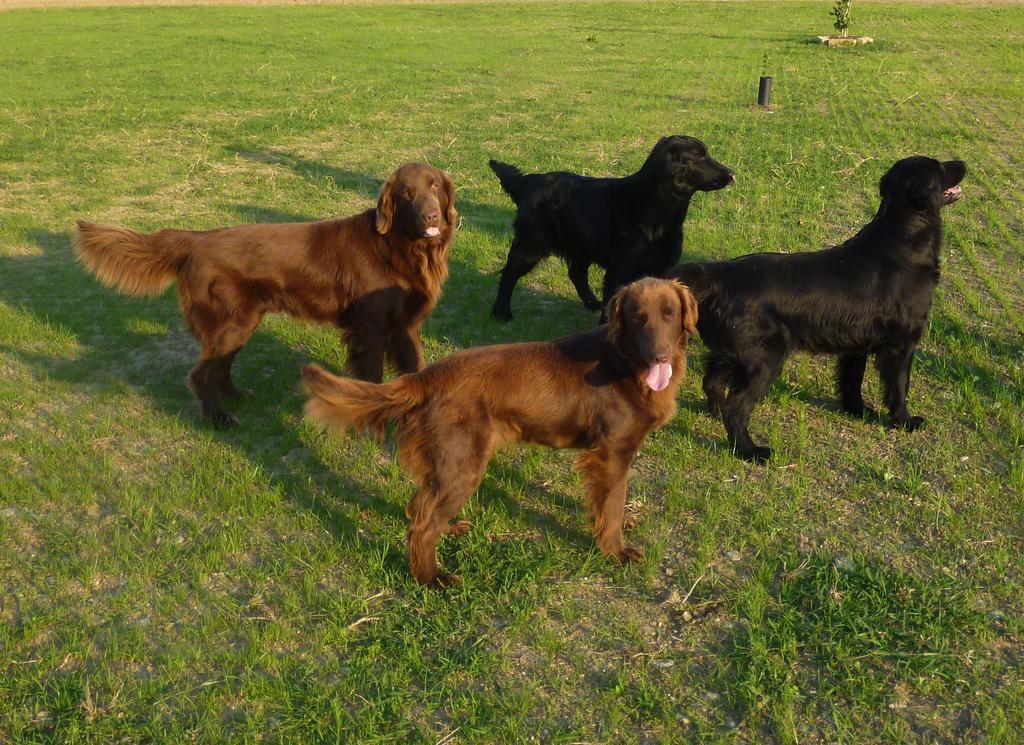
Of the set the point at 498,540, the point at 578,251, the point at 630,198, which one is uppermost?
the point at 630,198

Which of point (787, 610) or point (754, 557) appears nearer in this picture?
point (787, 610)


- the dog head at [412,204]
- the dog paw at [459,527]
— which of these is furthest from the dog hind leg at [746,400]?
the dog head at [412,204]

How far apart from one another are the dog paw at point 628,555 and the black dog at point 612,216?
2974 mm

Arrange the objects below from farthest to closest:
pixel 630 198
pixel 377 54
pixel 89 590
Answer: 1. pixel 377 54
2. pixel 630 198
3. pixel 89 590

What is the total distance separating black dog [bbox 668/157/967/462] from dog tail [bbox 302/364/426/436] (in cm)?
221

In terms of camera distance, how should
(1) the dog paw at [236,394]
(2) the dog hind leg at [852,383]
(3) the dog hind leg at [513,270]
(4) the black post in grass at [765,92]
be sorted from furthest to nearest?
1. (4) the black post in grass at [765,92]
2. (3) the dog hind leg at [513,270]
3. (1) the dog paw at [236,394]
4. (2) the dog hind leg at [852,383]

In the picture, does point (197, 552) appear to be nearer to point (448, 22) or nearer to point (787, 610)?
point (787, 610)

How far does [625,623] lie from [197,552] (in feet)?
7.51

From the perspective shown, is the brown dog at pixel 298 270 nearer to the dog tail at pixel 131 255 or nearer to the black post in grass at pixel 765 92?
the dog tail at pixel 131 255

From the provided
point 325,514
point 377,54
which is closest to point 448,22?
point 377,54

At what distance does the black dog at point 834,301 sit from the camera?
→ 5.42 m

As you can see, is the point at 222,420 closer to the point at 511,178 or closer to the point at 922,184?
the point at 511,178

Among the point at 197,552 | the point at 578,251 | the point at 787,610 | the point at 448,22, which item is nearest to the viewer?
the point at 787,610

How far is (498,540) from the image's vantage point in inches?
183
